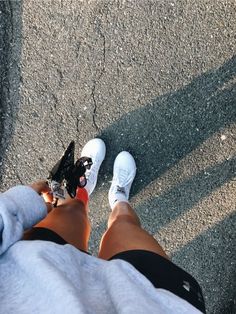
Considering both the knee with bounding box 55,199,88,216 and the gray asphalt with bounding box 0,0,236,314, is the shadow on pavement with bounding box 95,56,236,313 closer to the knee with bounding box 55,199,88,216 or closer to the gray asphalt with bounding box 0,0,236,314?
the gray asphalt with bounding box 0,0,236,314

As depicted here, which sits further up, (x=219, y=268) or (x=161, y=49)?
(x=161, y=49)

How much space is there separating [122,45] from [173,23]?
0.84 feet

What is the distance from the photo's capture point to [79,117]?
7.06 ft

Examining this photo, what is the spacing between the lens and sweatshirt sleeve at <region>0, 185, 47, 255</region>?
3.82 ft

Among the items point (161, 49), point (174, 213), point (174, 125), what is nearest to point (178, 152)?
point (174, 125)

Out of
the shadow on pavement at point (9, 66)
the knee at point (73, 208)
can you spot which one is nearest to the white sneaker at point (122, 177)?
the knee at point (73, 208)

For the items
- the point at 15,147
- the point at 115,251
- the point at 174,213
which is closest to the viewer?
the point at 115,251

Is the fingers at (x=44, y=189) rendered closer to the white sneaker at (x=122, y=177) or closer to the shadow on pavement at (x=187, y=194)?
the white sneaker at (x=122, y=177)

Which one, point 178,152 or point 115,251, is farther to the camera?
point 178,152

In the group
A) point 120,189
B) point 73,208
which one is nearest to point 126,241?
point 73,208

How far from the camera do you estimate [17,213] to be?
1.25 m

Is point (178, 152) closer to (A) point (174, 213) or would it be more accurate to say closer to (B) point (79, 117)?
(A) point (174, 213)

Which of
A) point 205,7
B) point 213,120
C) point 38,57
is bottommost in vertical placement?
point 213,120

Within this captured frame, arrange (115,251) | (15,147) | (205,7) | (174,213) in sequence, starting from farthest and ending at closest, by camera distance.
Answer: (15,147) < (174,213) < (205,7) < (115,251)
